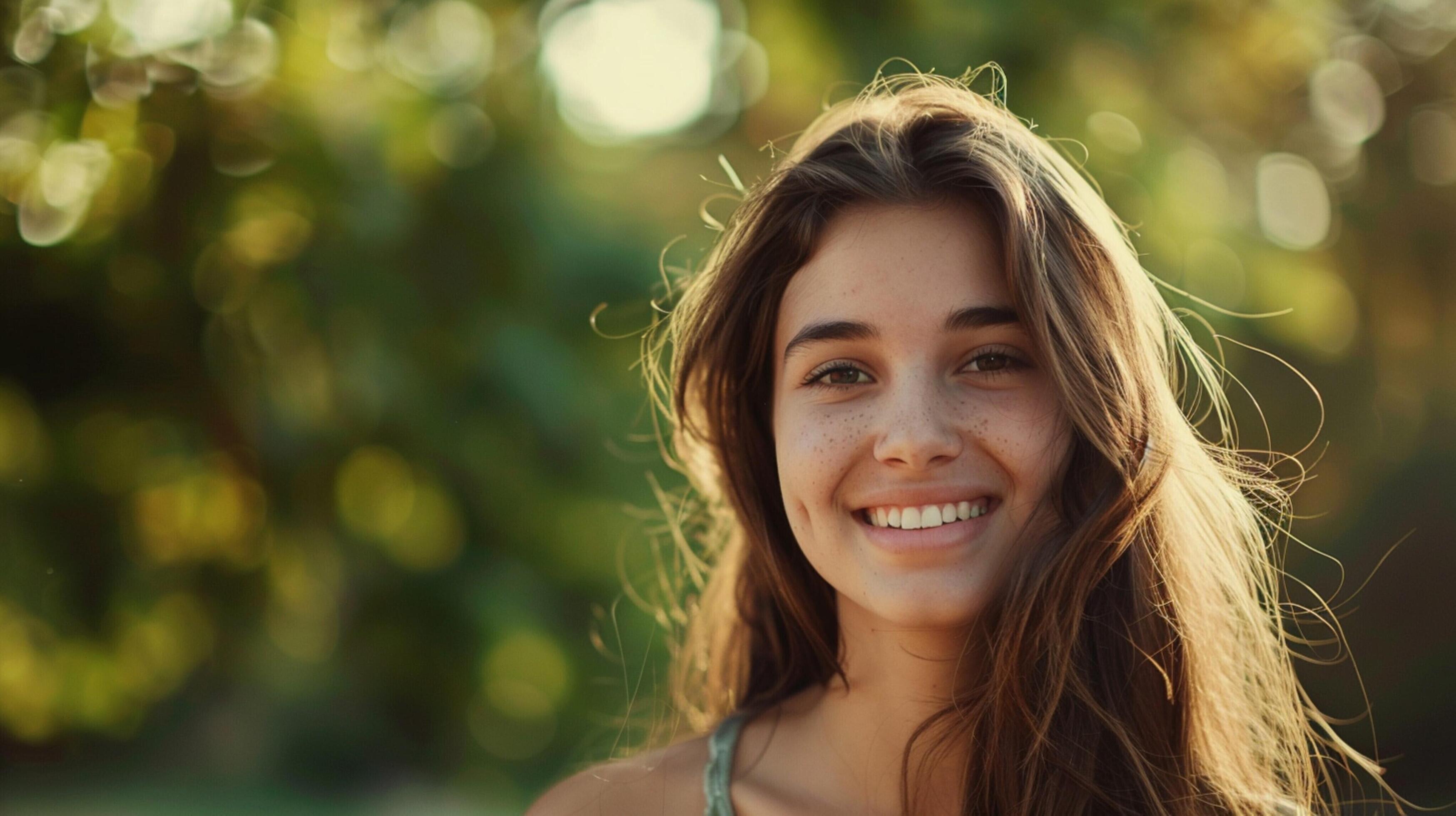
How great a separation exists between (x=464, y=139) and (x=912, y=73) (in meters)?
1.12

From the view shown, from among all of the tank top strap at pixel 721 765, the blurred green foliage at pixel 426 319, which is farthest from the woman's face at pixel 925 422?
the blurred green foliage at pixel 426 319

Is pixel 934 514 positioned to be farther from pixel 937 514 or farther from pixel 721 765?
pixel 721 765

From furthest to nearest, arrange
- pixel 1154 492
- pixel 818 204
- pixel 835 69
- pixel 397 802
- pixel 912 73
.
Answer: pixel 397 802
pixel 835 69
pixel 912 73
pixel 818 204
pixel 1154 492

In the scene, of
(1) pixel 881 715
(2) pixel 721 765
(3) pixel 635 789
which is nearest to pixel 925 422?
(1) pixel 881 715

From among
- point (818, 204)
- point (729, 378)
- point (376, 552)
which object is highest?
point (818, 204)

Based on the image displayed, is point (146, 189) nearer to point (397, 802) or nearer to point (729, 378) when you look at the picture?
point (729, 378)

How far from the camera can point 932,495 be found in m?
1.78

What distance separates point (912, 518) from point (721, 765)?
2.21 feet

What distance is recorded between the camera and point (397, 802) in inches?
121

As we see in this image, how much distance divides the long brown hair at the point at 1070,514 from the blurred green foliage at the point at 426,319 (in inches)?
25.9

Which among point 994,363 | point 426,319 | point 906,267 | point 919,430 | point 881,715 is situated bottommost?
point 881,715

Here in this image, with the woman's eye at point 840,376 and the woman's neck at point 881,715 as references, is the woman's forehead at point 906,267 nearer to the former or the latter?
the woman's eye at point 840,376

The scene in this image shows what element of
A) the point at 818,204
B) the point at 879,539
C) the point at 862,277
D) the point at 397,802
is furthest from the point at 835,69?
the point at 397,802

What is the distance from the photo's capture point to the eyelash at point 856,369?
1.82 meters
